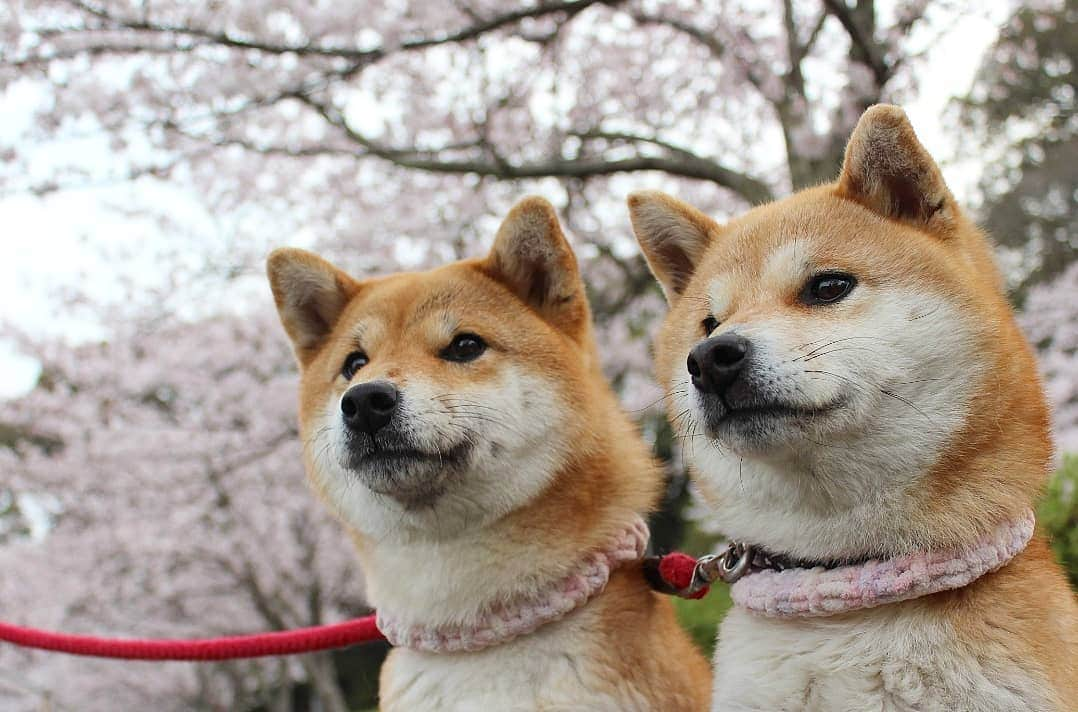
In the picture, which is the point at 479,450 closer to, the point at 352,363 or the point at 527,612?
the point at 527,612

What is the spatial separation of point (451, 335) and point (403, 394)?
1.19 ft

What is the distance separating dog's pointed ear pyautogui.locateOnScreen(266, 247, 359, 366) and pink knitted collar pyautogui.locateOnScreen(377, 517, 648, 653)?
4.05 feet

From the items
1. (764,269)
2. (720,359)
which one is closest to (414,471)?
(720,359)

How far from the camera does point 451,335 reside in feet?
8.96

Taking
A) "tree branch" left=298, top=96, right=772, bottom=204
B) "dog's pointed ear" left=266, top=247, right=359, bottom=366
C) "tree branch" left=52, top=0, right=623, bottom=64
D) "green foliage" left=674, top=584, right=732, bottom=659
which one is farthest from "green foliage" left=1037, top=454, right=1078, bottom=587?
"tree branch" left=52, top=0, right=623, bottom=64

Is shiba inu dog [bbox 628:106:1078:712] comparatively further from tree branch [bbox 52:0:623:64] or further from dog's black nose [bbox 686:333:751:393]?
tree branch [bbox 52:0:623:64]

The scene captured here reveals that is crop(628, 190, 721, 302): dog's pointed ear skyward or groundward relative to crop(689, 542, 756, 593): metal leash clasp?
skyward

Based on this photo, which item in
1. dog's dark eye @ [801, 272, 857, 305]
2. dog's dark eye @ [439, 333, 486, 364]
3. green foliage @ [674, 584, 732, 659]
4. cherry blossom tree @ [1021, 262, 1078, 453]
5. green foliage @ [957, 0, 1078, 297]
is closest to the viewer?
dog's dark eye @ [801, 272, 857, 305]

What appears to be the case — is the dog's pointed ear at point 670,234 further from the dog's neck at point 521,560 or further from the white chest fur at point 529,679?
the white chest fur at point 529,679

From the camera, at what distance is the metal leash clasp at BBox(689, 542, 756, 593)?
6.83 ft

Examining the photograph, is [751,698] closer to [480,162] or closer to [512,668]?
[512,668]

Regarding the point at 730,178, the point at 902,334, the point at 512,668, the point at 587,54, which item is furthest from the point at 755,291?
the point at 587,54

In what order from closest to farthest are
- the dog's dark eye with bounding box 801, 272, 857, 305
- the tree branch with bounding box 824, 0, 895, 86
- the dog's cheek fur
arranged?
the dog's dark eye with bounding box 801, 272, 857, 305
the dog's cheek fur
the tree branch with bounding box 824, 0, 895, 86

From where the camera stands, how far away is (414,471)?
241cm
